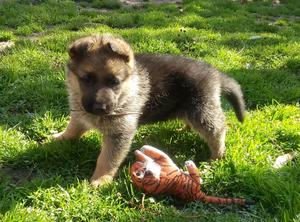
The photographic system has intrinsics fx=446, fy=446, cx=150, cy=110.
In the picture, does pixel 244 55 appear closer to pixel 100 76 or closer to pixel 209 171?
pixel 209 171

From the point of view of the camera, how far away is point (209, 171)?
12.4 feet

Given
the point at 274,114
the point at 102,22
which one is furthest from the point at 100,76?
the point at 102,22

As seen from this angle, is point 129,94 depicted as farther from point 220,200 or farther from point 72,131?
point 220,200

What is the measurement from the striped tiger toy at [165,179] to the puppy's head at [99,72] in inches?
19.0

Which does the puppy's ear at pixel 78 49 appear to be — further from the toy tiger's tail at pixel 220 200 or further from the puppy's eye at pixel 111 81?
the toy tiger's tail at pixel 220 200

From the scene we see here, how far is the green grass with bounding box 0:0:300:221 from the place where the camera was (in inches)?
129

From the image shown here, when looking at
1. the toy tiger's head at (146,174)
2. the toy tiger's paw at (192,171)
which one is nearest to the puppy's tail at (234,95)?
the toy tiger's paw at (192,171)

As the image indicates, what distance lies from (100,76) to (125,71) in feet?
0.92

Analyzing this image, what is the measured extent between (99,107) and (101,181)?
0.61 metres

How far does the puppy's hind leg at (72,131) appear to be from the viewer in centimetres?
400

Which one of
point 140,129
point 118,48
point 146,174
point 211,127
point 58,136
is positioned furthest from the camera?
point 140,129

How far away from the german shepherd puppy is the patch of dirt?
0.50m

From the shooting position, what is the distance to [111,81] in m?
3.54

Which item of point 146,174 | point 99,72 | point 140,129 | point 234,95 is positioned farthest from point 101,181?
point 234,95
